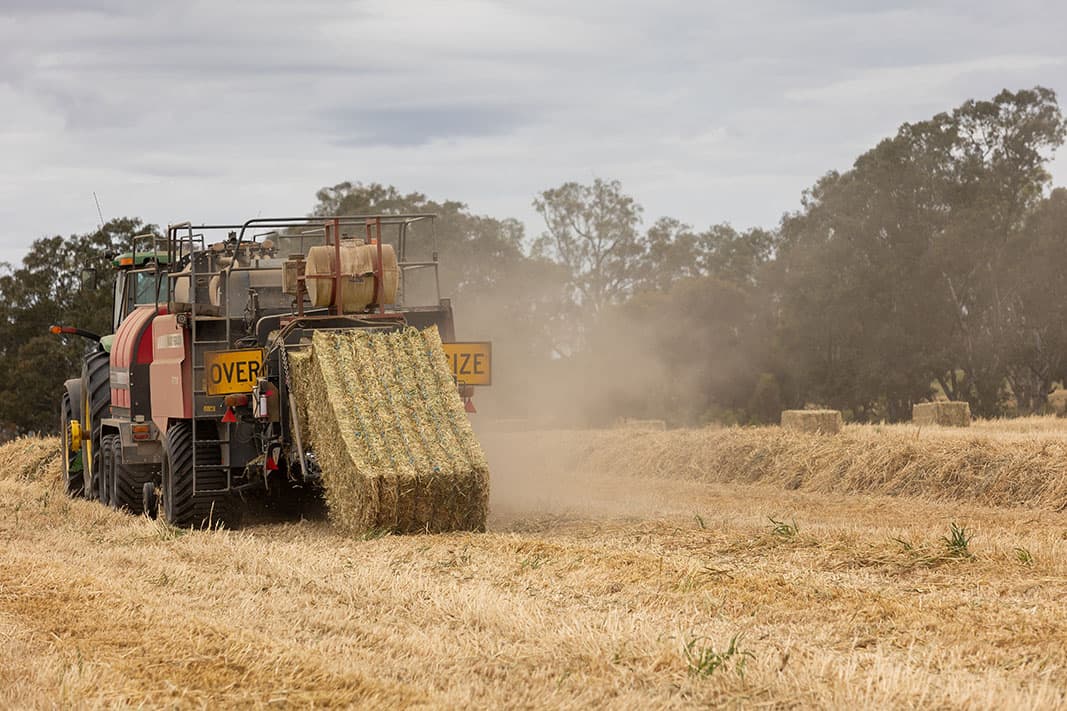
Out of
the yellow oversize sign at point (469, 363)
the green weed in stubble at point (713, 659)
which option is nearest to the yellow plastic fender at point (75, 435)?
the yellow oversize sign at point (469, 363)

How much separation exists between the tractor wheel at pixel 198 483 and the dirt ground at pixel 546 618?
0.92 meters

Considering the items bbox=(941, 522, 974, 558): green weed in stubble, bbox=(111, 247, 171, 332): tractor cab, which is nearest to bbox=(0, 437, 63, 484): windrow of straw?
bbox=(111, 247, 171, 332): tractor cab

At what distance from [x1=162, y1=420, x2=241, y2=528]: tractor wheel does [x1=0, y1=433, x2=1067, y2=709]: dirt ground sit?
92cm

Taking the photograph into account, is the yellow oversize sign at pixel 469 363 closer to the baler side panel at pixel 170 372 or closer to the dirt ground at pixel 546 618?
the dirt ground at pixel 546 618

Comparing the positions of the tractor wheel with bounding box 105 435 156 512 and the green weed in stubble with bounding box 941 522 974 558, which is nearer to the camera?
the green weed in stubble with bounding box 941 522 974 558

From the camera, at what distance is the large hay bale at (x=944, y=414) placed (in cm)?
2602

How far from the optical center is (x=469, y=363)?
12898 millimetres

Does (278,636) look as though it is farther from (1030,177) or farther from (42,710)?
(1030,177)

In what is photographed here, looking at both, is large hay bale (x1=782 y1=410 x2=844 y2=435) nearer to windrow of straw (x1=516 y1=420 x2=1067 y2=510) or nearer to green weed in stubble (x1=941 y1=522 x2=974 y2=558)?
windrow of straw (x1=516 y1=420 x2=1067 y2=510)

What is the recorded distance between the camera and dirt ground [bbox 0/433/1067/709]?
5.69 meters

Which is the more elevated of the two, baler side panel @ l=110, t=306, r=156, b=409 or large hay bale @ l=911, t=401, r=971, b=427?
baler side panel @ l=110, t=306, r=156, b=409

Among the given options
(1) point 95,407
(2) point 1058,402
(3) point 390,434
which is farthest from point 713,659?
(2) point 1058,402

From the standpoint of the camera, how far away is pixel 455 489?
1102cm

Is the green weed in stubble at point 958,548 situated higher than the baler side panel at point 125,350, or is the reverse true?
the baler side panel at point 125,350
